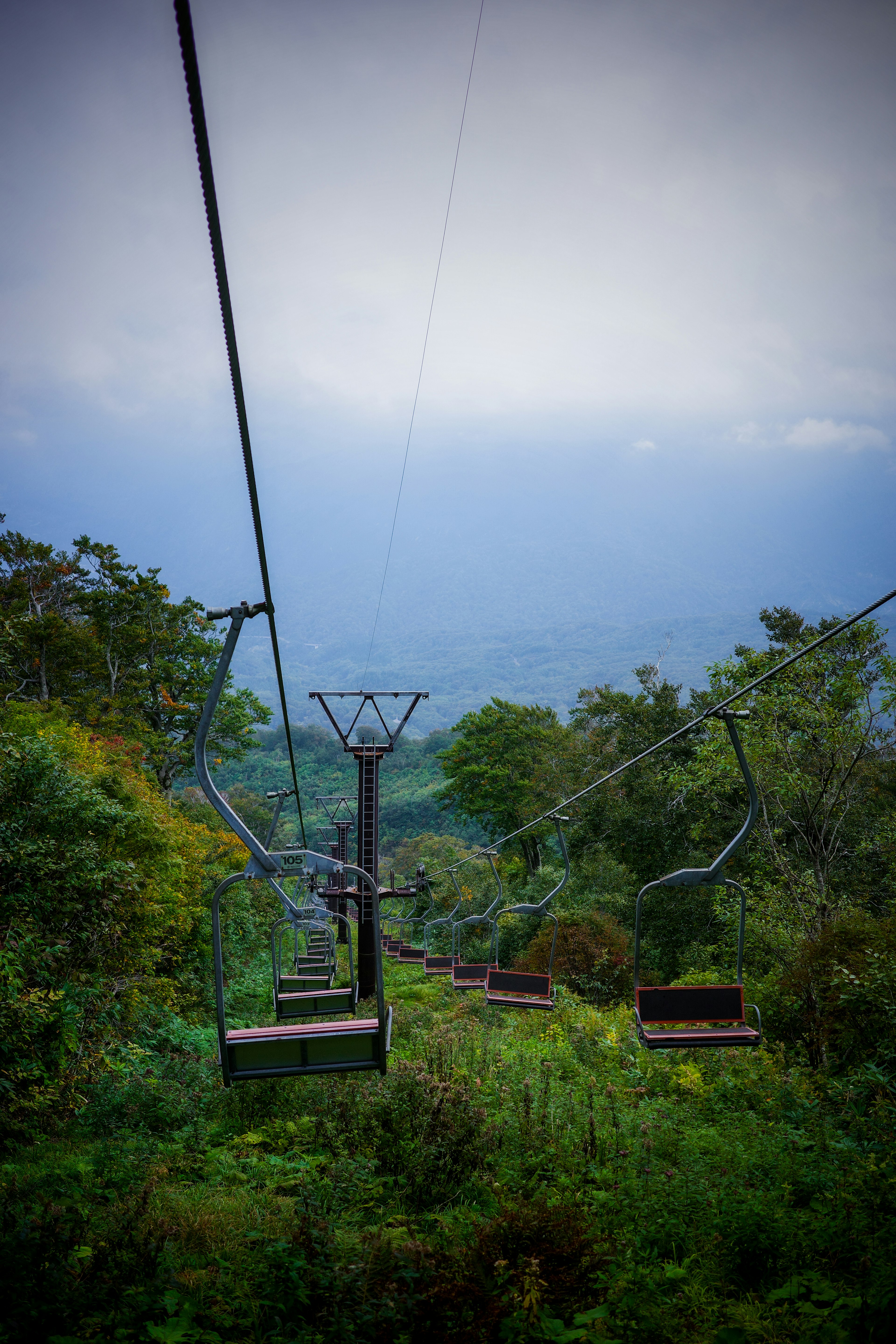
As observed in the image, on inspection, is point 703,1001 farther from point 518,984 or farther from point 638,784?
point 638,784

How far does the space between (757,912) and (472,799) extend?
1961 centimetres

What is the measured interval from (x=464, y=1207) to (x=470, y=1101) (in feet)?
4.96

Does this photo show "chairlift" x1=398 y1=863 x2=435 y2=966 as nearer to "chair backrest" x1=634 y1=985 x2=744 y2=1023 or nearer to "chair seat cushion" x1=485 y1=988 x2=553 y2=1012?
"chair seat cushion" x1=485 y1=988 x2=553 y2=1012

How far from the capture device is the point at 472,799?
32.9 metres

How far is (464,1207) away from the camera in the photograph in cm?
601

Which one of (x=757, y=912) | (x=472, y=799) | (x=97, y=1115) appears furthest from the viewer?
(x=472, y=799)

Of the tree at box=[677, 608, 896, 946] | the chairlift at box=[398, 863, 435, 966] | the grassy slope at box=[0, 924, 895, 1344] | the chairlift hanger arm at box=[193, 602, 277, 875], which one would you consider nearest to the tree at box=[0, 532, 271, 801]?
the chairlift at box=[398, 863, 435, 966]

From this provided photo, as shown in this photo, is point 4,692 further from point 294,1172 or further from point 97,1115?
point 294,1172

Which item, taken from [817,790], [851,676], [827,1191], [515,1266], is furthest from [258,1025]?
[851,676]

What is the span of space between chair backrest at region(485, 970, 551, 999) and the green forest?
812 millimetres

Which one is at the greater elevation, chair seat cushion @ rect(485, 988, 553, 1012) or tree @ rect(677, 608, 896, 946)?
tree @ rect(677, 608, 896, 946)

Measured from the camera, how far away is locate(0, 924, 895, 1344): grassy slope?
445 centimetres

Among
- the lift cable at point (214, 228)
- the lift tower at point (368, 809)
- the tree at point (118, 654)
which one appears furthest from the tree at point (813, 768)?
the tree at point (118, 654)

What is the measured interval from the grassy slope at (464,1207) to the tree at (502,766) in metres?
21.1
